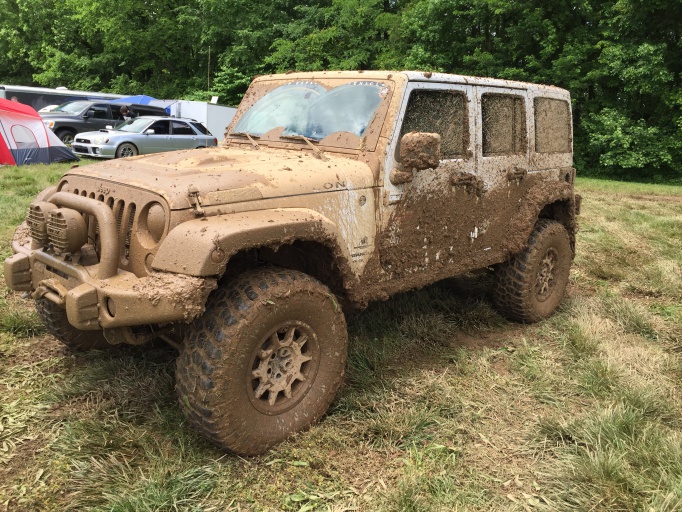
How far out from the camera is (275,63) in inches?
1067

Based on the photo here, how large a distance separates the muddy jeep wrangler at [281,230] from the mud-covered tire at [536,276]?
0.22 meters

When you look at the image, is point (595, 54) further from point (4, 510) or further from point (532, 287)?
point (4, 510)

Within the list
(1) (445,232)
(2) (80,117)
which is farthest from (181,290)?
(2) (80,117)

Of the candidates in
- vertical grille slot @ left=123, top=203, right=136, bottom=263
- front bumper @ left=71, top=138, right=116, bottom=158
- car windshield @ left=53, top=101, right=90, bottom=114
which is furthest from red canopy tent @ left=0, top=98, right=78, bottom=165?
vertical grille slot @ left=123, top=203, right=136, bottom=263

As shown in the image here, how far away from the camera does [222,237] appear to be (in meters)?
2.54

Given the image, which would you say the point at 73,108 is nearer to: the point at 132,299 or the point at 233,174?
the point at 233,174

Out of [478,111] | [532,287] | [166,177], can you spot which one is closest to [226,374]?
[166,177]

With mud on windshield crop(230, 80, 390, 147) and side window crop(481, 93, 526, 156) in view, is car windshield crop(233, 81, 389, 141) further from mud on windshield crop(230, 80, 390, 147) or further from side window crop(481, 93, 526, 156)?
side window crop(481, 93, 526, 156)

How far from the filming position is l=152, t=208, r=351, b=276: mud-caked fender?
2.51 metres

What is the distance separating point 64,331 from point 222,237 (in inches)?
72.1

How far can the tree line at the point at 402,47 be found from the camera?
19.1 m

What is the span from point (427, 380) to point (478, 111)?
200 centimetres

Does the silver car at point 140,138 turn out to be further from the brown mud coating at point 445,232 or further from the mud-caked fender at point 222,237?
the mud-caked fender at point 222,237

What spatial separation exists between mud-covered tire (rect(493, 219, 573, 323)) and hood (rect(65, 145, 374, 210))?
6.58 ft
